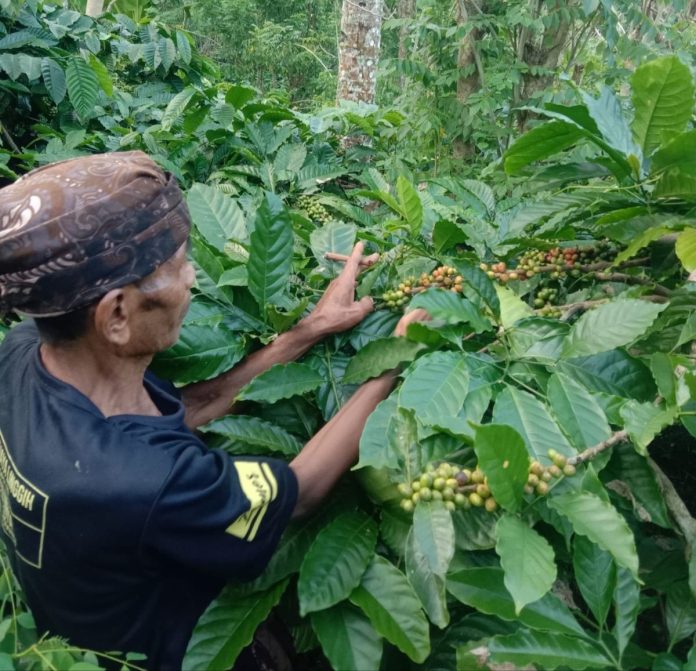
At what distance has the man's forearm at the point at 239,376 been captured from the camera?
56.9 inches

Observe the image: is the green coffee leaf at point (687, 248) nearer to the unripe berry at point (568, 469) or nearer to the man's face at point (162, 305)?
the unripe berry at point (568, 469)

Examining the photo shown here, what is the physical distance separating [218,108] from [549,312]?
6.57ft

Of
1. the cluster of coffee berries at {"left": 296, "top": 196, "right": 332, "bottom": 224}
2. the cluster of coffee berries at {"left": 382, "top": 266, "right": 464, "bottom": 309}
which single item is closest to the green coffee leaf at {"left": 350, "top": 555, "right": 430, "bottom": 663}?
the cluster of coffee berries at {"left": 382, "top": 266, "right": 464, "bottom": 309}

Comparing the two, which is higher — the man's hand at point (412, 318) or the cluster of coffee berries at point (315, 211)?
the man's hand at point (412, 318)

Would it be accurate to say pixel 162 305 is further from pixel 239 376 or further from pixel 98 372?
pixel 239 376

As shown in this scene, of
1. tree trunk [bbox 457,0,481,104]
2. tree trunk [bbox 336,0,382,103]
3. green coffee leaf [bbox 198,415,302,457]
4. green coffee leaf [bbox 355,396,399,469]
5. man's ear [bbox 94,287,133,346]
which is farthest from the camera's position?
tree trunk [bbox 336,0,382,103]

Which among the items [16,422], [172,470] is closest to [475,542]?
[172,470]

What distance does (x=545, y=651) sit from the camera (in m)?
0.86

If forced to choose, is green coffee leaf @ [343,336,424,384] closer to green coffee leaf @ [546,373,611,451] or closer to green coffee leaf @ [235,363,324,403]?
green coffee leaf @ [235,363,324,403]

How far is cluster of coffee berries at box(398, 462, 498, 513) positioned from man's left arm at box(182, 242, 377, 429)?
0.53 m

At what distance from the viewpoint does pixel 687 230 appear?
1.08 metres

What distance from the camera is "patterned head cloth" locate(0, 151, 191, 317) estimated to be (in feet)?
3.56

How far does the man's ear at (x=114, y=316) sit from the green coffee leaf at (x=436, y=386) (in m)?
0.49

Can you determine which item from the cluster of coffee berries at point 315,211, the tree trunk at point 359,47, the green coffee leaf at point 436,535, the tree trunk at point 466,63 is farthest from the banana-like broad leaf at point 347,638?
the tree trunk at point 359,47
